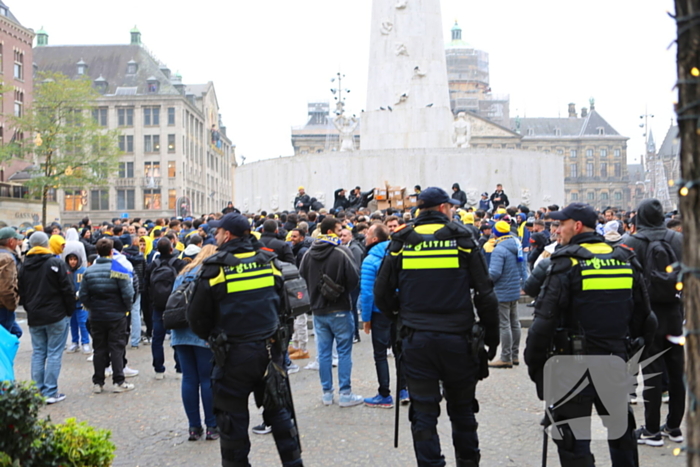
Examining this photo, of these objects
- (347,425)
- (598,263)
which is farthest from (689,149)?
(347,425)

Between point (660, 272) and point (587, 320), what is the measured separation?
5.65 feet

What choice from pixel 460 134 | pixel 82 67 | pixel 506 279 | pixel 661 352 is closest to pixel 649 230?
pixel 661 352

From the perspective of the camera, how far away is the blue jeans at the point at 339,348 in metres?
7.35

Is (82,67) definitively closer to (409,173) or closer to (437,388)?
(409,173)

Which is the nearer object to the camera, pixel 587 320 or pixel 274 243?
pixel 587 320

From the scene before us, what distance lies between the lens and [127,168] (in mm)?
75562

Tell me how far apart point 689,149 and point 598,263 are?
259cm

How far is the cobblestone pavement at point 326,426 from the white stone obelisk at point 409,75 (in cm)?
2025

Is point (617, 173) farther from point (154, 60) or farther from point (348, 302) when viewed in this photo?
point (348, 302)

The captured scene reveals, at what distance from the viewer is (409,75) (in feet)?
91.5

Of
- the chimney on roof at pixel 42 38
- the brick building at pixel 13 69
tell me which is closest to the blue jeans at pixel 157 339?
the brick building at pixel 13 69

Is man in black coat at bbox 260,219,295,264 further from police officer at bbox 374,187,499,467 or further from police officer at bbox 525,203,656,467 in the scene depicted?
police officer at bbox 525,203,656,467

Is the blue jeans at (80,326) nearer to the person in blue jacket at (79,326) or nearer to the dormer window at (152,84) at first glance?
the person in blue jacket at (79,326)

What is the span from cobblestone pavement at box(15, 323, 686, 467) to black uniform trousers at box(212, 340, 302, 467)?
0.86m
